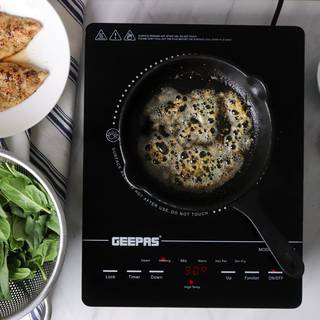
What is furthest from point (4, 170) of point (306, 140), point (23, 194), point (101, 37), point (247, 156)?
point (306, 140)

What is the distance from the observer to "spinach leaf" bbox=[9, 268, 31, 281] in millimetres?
870

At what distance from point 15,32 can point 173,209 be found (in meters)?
0.36

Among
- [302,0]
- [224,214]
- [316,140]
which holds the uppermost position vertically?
[302,0]

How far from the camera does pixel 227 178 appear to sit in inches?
35.2

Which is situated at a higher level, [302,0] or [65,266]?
[302,0]

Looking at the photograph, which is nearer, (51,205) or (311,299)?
(51,205)

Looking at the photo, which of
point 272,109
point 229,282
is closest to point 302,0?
point 272,109

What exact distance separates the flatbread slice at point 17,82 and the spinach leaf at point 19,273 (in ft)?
0.81

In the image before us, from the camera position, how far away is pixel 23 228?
877 millimetres

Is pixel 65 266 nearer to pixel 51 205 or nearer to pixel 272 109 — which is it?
pixel 51 205

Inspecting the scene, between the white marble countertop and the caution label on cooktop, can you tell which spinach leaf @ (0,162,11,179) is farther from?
the caution label on cooktop

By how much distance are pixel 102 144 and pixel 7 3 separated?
0.26 meters

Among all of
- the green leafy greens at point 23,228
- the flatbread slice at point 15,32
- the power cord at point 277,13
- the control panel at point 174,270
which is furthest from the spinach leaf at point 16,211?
the power cord at point 277,13

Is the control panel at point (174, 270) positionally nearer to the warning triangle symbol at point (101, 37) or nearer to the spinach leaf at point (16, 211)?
the spinach leaf at point (16, 211)
